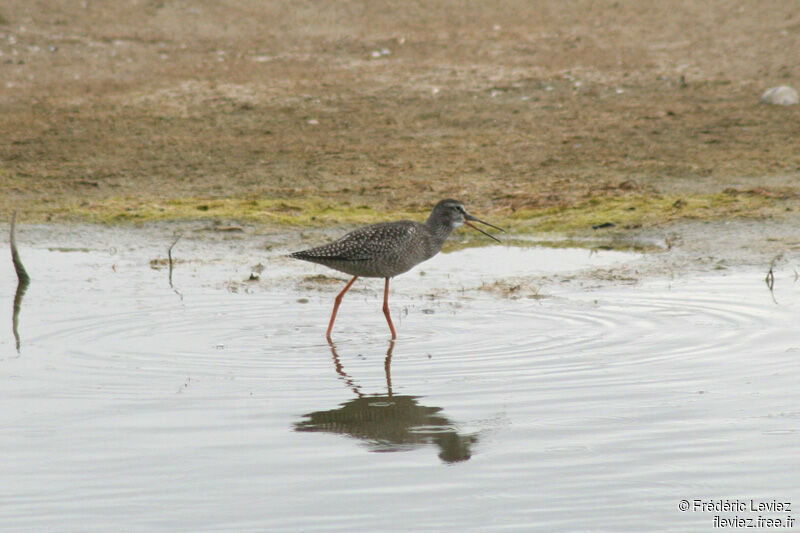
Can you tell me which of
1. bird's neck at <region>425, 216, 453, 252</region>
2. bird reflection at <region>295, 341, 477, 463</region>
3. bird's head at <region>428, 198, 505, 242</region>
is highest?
bird's head at <region>428, 198, 505, 242</region>

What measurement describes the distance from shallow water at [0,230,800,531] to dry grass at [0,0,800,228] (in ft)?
9.16

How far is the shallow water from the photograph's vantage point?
4934 mm

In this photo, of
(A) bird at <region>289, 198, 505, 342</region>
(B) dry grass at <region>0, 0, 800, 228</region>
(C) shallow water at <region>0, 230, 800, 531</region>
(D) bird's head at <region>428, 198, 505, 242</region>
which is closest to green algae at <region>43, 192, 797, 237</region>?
(B) dry grass at <region>0, 0, 800, 228</region>

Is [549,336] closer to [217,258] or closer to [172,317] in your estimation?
[172,317]

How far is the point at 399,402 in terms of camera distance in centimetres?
641

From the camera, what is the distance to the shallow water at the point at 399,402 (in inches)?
194

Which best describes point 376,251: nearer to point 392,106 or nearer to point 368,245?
point 368,245

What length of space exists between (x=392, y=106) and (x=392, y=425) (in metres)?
9.33

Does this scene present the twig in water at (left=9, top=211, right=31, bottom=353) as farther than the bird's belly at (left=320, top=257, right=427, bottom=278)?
Yes

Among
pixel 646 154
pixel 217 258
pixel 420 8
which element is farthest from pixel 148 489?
pixel 420 8

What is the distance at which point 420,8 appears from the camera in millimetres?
18578

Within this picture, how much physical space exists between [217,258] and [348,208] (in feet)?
5.81

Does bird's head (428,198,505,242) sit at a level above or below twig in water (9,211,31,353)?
above

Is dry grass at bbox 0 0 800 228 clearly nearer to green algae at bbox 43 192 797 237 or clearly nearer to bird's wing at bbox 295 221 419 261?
green algae at bbox 43 192 797 237
